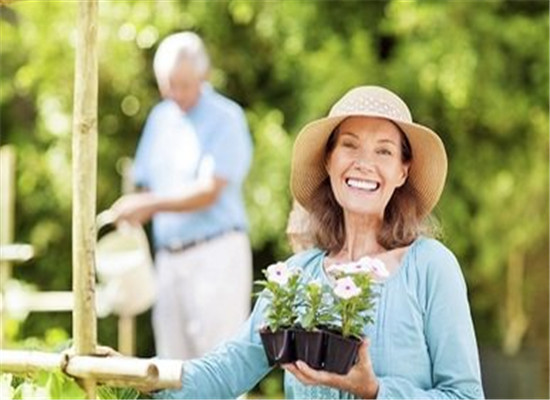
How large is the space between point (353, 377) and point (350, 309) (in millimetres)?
104

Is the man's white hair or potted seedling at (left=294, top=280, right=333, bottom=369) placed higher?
the man's white hair

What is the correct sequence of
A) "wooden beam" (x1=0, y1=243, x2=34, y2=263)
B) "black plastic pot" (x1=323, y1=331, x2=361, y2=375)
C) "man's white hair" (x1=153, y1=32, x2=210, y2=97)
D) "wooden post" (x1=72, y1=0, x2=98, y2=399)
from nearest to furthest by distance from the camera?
"black plastic pot" (x1=323, y1=331, x2=361, y2=375)
"wooden post" (x1=72, y1=0, x2=98, y2=399)
"wooden beam" (x1=0, y1=243, x2=34, y2=263)
"man's white hair" (x1=153, y1=32, x2=210, y2=97)

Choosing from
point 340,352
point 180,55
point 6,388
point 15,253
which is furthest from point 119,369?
point 180,55

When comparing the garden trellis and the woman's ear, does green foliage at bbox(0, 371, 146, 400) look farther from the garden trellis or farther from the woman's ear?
the woman's ear

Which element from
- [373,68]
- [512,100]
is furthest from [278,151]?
[512,100]

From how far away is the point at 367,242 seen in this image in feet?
9.12

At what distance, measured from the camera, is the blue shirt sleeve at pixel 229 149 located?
5.71m

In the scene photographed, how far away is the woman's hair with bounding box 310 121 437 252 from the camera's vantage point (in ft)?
9.11

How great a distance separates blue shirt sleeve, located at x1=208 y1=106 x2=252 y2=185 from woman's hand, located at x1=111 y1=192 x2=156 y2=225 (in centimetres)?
26

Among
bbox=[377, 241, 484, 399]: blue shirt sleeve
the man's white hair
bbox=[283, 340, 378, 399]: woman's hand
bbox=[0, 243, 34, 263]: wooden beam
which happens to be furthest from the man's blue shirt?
bbox=[283, 340, 378, 399]: woman's hand

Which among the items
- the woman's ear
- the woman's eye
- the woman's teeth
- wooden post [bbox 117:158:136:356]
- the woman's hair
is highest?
the woman's eye

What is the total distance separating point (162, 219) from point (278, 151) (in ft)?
5.98

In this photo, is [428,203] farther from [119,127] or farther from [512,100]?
[119,127]

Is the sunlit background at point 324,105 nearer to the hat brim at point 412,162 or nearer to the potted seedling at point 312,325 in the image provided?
the hat brim at point 412,162
